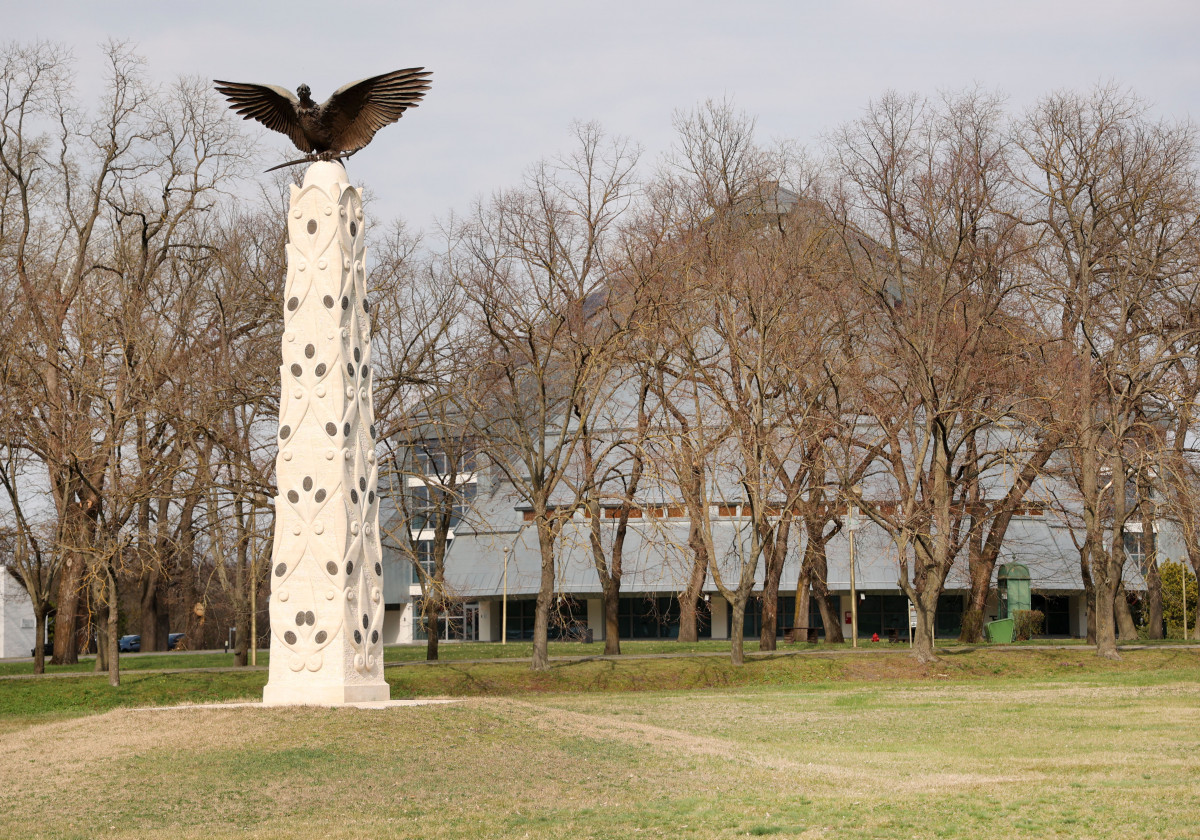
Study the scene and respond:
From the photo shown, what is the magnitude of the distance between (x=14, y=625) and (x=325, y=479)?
58428 millimetres

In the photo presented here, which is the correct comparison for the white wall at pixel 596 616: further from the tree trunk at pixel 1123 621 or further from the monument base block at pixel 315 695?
the monument base block at pixel 315 695

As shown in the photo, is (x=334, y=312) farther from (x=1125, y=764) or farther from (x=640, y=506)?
(x=640, y=506)

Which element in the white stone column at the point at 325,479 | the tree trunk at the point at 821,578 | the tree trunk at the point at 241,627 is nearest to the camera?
the white stone column at the point at 325,479

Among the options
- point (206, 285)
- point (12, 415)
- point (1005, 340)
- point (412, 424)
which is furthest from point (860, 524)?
point (12, 415)

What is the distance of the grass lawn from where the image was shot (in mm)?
12117

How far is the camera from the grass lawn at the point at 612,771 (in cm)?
1212

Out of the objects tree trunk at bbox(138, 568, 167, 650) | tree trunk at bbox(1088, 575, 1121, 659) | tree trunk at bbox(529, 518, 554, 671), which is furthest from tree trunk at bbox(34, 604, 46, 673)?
tree trunk at bbox(1088, 575, 1121, 659)

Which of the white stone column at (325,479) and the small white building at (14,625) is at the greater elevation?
the white stone column at (325,479)

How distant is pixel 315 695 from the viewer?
1930 cm

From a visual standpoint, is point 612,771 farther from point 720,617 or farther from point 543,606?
point 720,617

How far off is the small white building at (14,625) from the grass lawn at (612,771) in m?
47.8

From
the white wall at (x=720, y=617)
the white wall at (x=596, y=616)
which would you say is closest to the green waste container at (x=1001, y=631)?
the white wall at (x=720, y=617)

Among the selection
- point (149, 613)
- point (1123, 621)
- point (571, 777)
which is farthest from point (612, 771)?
point (149, 613)

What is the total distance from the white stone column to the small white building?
54.6 meters
